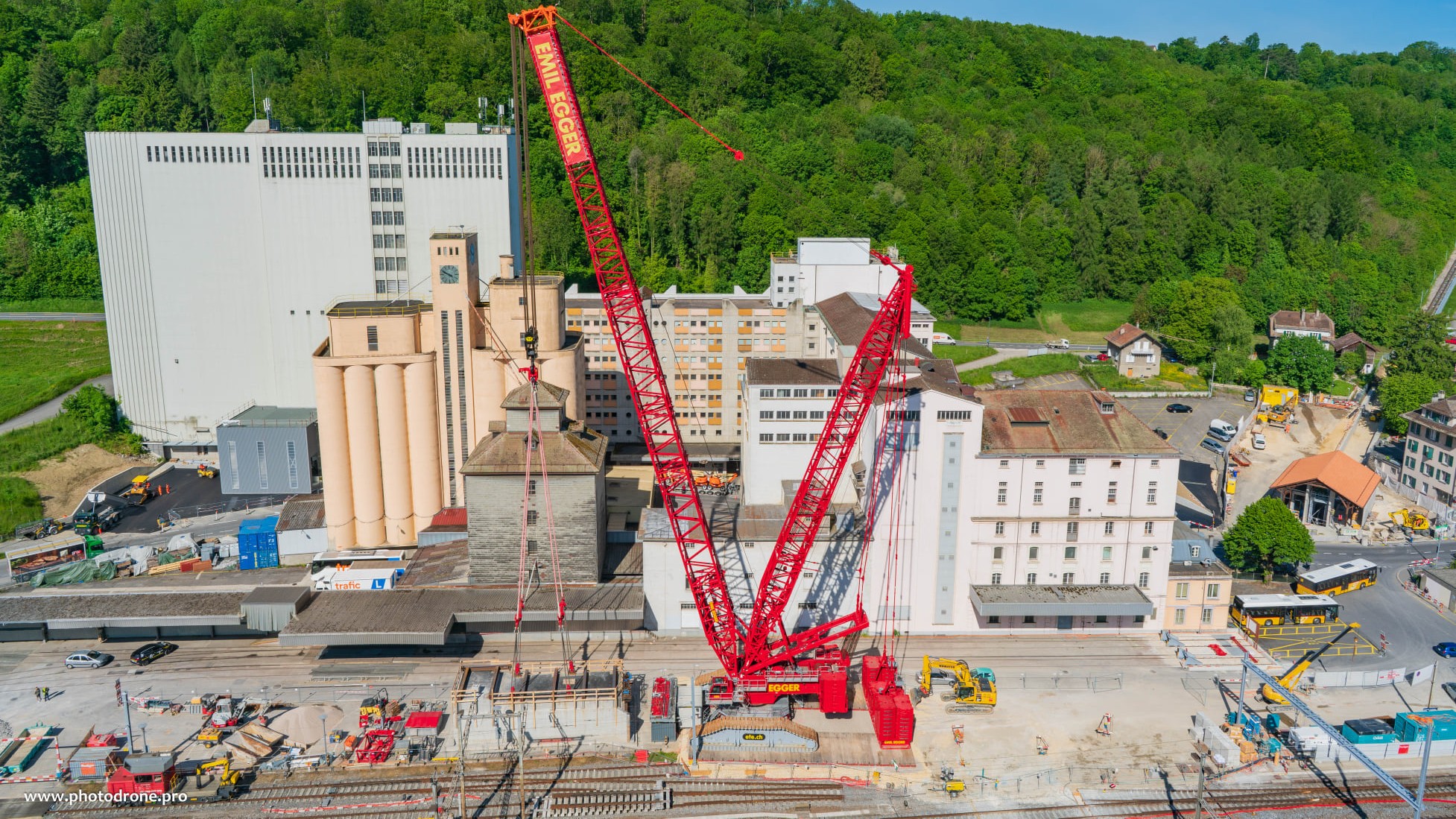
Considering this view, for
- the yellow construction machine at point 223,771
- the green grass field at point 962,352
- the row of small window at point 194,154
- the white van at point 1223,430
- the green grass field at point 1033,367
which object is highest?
the row of small window at point 194,154

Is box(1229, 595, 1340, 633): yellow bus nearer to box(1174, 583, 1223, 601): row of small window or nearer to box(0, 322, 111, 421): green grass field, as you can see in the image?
box(1174, 583, 1223, 601): row of small window

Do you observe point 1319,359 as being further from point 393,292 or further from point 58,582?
point 58,582

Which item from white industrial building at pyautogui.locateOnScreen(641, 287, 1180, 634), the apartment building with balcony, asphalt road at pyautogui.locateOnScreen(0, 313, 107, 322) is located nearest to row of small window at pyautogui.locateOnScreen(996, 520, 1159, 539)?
white industrial building at pyautogui.locateOnScreen(641, 287, 1180, 634)

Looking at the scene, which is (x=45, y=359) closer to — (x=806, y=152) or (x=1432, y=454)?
(x=806, y=152)

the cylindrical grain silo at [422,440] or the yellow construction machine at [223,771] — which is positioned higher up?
the cylindrical grain silo at [422,440]

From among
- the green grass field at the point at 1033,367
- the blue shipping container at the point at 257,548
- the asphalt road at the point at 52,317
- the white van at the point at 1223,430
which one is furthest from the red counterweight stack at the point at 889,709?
the asphalt road at the point at 52,317

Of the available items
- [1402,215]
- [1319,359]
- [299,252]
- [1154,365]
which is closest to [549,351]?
[299,252]

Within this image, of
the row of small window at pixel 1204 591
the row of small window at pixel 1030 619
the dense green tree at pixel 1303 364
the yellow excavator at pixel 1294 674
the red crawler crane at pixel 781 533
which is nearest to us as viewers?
the red crawler crane at pixel 781 533

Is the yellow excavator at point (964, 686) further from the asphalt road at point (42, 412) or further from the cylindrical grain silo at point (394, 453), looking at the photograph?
the asphalt road at point (42, 412)
